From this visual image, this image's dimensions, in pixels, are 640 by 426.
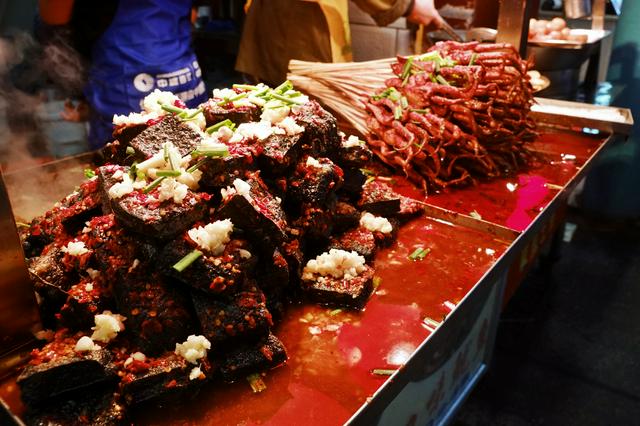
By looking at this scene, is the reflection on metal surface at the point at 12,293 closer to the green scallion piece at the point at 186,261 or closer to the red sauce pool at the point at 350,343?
the red sauce pool at the point at 350,343

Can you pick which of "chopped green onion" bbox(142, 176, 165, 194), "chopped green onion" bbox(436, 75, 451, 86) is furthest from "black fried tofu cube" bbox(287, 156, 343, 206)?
"chopped green onion" bbox(436, 75, 451, 86)

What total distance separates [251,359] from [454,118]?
80.6 inches

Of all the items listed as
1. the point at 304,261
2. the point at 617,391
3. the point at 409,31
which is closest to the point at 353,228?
the point at 304,261

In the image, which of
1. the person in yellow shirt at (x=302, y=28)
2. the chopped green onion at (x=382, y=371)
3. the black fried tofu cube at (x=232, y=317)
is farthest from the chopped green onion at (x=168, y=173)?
the person in yellow shirt at (x=302, y=28)

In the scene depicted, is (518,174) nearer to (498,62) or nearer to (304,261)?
(498,62)

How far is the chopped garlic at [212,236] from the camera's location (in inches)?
62.6

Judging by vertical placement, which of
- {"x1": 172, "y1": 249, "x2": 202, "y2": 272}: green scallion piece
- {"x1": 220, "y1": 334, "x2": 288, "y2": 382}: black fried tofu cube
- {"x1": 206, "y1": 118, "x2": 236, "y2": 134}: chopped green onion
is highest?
{"x1": 206, "y1": 118, "x2": 236, "y2": 134}: chopped green onion

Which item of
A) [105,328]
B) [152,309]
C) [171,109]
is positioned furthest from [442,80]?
[105,328]

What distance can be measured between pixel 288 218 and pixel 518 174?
1.74 meters

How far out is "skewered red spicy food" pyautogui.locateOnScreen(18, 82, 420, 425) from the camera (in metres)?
1.48

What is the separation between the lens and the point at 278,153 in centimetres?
193

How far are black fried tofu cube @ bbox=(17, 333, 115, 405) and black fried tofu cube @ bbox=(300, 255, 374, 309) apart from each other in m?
0.75

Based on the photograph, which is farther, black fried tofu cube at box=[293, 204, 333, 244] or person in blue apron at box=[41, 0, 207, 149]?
person in blue apron at box=[41, 0, 207, 149]

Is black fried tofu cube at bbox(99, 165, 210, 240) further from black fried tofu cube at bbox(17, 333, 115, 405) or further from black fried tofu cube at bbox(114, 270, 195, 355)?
black fried tofu cube at bbox(17, 333, 115, 405)
